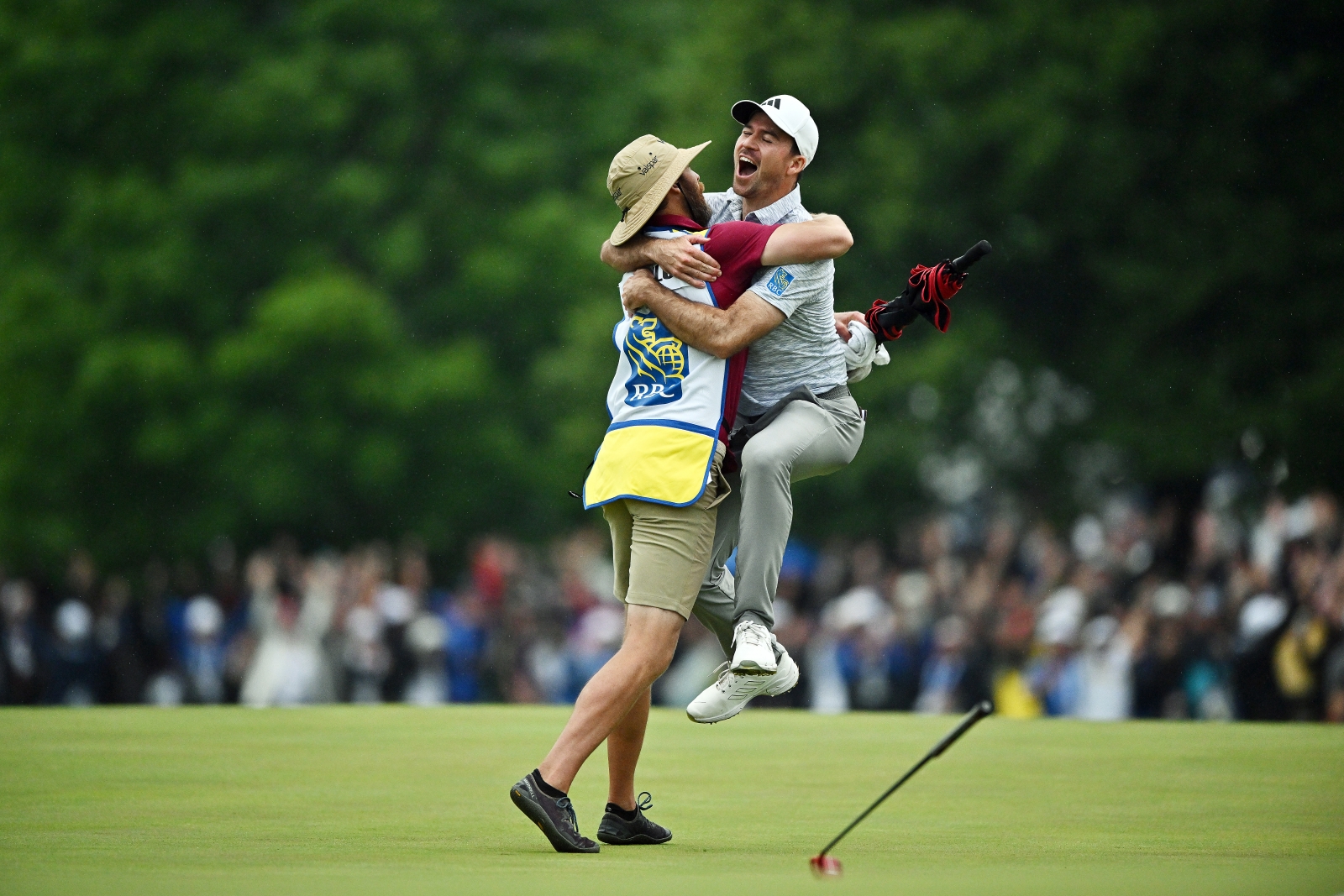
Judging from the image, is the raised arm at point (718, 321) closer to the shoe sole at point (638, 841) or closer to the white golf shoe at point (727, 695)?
the white golf shoe at point (727, 695)

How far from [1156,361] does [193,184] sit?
47.0 ft

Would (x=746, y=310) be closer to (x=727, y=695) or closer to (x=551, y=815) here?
(x=727, y=695)

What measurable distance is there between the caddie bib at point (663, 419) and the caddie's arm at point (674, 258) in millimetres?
44

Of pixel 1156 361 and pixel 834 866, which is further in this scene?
pixel 1156 361

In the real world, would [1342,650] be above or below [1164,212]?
below

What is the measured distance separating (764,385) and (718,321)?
1.86 feet

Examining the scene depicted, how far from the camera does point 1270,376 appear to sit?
20.7m

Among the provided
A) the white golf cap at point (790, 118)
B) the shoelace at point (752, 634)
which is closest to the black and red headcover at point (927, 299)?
the white golf cap at point (790, 118)

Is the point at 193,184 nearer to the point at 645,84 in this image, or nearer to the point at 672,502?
the point at 645,84

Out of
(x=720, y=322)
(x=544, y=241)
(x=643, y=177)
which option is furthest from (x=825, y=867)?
(x=544, y=241)

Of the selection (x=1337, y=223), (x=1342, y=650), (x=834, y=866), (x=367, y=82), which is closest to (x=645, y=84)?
(x=367, y=82)

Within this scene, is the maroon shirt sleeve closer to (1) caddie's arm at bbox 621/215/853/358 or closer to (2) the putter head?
(1) caddie's arm at bbox 621/215/853/358

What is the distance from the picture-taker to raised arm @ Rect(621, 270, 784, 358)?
22.1 ft

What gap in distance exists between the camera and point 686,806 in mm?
7996
